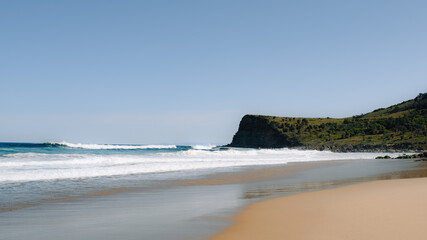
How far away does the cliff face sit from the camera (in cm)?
9162

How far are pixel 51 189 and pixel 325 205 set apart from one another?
29.0 ft

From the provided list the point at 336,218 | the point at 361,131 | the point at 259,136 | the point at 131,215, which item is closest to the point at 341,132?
the point at 361,131

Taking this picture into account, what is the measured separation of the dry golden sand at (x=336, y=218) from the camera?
218 inches

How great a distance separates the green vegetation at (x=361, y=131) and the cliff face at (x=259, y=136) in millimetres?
1194

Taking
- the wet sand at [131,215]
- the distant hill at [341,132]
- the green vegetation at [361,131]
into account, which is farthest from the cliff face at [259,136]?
the wet sand at [131,215]

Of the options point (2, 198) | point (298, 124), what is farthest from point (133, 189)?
point (298, 124)

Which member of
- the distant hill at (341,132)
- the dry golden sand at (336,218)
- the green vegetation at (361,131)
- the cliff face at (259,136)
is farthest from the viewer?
the cliff face at (259,136)

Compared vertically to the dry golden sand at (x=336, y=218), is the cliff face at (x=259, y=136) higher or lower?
higher

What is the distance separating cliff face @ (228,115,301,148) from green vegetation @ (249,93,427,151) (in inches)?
47.0

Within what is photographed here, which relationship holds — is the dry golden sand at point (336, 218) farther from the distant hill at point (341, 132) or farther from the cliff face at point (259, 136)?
the cliff face at point (259, 136)

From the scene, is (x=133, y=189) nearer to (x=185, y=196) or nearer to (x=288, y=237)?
(x=185, y=196)

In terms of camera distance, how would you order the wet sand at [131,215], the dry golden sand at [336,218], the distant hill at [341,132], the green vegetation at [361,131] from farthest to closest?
the distant hill at [341,132] → the green vegetation at [361,131] → the wet sand at [131,215] → the dry golden sand at [336,218]

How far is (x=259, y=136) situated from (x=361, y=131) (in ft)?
97.5

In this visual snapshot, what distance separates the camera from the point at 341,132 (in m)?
83.1
